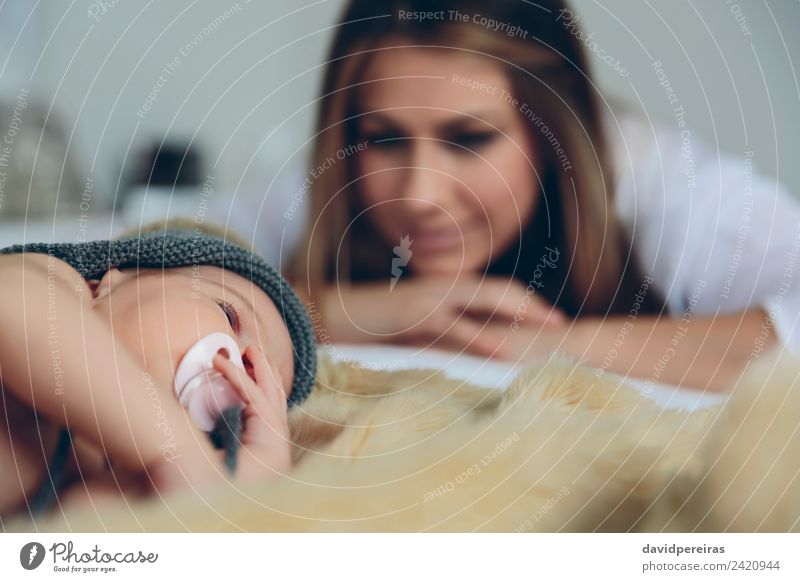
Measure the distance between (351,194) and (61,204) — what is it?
210 millimetres

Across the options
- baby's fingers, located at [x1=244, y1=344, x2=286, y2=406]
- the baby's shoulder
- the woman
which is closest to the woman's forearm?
the woman

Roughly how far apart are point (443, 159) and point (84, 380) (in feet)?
0.97

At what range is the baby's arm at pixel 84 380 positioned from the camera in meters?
0.59

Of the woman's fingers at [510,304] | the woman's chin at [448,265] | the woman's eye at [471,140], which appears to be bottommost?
the woman's fingers at [510,304]

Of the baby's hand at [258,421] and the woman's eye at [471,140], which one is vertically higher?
the woman's eye at [471,140]

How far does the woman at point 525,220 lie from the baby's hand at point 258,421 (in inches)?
2.6

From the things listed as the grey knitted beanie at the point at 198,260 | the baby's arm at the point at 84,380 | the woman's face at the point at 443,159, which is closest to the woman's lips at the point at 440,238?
the woman's face at the point at 443,159

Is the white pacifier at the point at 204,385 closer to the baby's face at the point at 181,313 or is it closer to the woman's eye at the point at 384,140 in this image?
the baby's face at the point at 181,313

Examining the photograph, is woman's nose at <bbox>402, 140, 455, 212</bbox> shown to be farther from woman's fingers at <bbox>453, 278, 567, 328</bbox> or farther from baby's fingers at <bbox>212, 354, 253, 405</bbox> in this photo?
baby's fingers at <bbox>212, 354, 253, 405</bbox>

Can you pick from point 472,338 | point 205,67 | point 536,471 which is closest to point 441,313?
point 472,338

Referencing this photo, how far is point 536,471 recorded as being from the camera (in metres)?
0.63

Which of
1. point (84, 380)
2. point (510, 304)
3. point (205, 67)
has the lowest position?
point (84, 380)

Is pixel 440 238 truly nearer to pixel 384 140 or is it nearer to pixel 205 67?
pixel 384 140

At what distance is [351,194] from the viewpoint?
646mm
